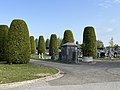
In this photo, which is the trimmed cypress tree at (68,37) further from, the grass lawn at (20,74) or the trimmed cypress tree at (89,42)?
the grass lawn at (20,74)

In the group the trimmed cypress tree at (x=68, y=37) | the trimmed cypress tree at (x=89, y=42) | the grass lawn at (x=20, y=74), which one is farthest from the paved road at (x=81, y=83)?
the trimmed cypress tree at (x=68, y=37)

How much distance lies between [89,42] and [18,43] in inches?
596

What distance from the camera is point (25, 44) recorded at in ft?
73.9

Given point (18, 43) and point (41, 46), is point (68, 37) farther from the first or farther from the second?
point (18, 43)

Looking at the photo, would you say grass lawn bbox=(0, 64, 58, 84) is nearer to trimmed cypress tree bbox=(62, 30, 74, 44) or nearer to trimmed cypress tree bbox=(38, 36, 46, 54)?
trimmed cypress tree bbox=(62, 30, 74, 44)

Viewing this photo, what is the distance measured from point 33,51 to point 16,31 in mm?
37171

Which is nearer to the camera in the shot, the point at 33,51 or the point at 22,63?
the point at 22,63

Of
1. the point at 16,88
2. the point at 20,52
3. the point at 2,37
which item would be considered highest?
the point at 2,37

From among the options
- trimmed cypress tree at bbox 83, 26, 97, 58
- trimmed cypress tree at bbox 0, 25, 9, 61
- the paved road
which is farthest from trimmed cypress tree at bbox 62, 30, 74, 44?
the paved road

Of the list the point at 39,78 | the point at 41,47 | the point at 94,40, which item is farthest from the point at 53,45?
the point at 39,78

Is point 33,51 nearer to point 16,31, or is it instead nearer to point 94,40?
point 94,40

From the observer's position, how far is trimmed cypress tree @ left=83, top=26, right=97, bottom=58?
3500 cm

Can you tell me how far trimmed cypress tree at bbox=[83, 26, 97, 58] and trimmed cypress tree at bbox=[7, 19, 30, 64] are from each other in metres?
14.0

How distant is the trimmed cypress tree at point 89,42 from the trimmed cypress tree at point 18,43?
1397cm
